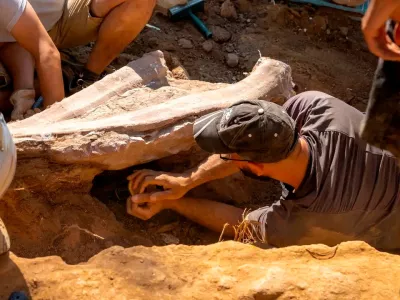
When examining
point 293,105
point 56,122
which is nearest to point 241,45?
point 293,105

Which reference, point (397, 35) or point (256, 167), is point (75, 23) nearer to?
point (256, 167)

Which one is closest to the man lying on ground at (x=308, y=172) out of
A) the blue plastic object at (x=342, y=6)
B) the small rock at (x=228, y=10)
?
the small rock at (x=228, y=10)

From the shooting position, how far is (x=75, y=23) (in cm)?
354

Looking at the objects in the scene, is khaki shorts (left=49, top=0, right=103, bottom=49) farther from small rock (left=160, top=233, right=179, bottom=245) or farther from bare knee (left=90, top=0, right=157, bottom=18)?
small rock (left=160, top=233, right=179, bottom=245)

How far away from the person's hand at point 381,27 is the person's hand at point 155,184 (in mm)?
1321

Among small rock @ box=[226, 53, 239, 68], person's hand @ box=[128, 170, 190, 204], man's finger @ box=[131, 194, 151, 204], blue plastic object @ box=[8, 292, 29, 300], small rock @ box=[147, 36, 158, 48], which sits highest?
blue plastic object @ box=[8, 292, 29, 300]

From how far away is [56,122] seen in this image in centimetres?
260

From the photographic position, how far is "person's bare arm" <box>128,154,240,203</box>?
8.66 feet

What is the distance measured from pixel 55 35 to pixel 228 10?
5.58 feet

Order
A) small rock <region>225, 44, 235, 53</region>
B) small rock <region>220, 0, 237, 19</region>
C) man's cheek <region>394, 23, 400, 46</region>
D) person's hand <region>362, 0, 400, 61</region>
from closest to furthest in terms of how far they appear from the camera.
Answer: person's hand <region>362, 0, 400, 61</region> < man's cheek <region>394, 23, 400, 46</region> < small rock <region>225, 44, 235, 53</region> < small rock <region>220, 0, 237, 19</region>

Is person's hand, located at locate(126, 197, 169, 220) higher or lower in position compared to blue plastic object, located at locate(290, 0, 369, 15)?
lower

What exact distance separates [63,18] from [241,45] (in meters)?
1.59

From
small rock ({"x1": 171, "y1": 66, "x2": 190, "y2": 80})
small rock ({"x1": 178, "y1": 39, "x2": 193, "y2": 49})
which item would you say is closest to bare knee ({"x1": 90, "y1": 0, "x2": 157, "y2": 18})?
small rock ({"x1": 171, "y1": 66, "x2": 190, "y2": 80})

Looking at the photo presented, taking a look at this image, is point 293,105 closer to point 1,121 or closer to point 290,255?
point 290,255
